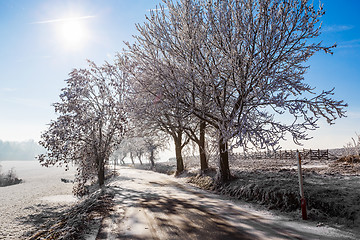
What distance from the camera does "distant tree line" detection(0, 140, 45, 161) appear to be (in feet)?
570

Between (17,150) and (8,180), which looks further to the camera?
(17,150)

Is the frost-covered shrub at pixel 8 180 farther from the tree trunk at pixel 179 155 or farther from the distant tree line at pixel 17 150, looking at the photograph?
the distant tree line at pixel 17 150

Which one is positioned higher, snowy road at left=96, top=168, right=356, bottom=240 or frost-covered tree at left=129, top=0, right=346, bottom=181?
frost-covered tree at left=129, top=0, right=346, bottom=181

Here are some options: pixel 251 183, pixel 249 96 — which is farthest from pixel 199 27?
pixel 251 183

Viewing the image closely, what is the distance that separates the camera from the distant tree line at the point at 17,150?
174m

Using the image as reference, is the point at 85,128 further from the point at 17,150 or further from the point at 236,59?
the point at 17,150

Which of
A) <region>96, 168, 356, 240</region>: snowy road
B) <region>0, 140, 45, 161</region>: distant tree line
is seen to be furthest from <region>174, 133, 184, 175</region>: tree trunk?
<region>0, 140, 45, 161</region>: distant tree line

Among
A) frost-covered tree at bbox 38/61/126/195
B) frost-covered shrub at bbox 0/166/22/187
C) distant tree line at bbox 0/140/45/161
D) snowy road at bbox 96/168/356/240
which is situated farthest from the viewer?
distant tree line at bbox 0/140/45/161

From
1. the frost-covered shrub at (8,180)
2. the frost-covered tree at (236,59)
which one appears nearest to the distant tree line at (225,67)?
the frost-covered tree at (236,59)

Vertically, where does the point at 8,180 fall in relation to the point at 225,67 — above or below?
below

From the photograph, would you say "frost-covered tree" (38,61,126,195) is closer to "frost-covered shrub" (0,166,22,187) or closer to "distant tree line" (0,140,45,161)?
"frost-covered shrub" (0,166,22,187)

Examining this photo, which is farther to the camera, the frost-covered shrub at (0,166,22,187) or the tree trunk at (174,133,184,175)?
the frost-covered shrub at (0,166,22,187)

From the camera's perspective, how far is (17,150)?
181 m

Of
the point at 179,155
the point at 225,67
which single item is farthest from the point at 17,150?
the point at 225,67
